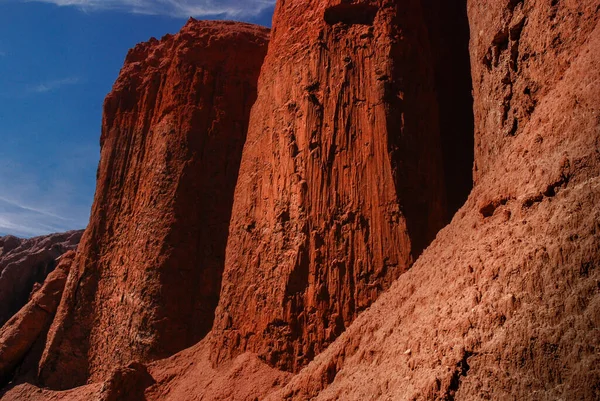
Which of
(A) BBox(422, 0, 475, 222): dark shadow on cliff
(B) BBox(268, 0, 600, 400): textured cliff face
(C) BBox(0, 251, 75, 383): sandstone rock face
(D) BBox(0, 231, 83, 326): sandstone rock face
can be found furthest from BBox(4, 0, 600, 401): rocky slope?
(D) BBox(0, 231, 83, 326): sandstone rock face

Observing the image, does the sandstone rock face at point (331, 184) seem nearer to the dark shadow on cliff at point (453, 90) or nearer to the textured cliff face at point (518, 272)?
the dark shadow on cliff at point (453, 90)

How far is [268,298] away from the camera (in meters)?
13.2

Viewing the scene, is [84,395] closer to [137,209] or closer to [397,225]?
[137,209]

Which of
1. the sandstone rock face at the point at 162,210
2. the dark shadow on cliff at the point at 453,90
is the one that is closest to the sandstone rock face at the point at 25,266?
the sandstone rock face at the point at 162,210

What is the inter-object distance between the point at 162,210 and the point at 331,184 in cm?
816

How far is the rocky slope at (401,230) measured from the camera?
5.52 m

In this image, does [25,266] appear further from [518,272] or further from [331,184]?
[518,272]

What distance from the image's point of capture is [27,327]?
21938 millimetres

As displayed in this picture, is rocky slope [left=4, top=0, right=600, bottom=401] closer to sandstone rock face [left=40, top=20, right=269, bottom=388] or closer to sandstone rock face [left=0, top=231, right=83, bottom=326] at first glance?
sandstone rock face [left=40, top=20, right=269, bottom=388]

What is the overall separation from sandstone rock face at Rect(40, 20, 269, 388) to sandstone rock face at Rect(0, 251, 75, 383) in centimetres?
179

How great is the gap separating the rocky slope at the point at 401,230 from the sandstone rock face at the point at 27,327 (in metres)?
2.02

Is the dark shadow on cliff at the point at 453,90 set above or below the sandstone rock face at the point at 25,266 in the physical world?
above

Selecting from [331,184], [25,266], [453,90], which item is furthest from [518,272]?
[25,266]

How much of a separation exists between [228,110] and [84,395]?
10.3 meters
